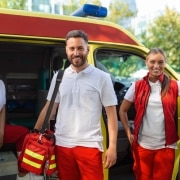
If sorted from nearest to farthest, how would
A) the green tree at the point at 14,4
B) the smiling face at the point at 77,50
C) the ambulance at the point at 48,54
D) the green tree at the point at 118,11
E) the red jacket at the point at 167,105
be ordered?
the smiling face at the point at 77,50
the red jacket at the point at 167,105
the ambulance at the point at 48,54
the green tree at the point at 14,4
the green tree at the point at 118,11

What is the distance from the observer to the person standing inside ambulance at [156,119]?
2.60m

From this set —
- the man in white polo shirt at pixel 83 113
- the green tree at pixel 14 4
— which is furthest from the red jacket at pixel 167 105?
the green tree at pixel 14 4

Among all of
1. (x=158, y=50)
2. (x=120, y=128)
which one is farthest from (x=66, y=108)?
(x=120, y=128)

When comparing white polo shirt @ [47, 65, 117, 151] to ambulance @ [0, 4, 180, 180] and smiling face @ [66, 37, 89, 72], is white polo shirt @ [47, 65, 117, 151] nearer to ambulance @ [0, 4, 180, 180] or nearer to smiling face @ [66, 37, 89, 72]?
smiling face @ [66, 37, 89, 72]

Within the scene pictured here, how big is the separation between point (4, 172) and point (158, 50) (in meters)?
1.70

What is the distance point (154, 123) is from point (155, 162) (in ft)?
1.12

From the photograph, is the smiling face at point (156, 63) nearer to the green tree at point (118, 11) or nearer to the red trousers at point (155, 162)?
the red trousers at point (155, 162)

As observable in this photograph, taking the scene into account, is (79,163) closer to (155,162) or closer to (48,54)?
(155,162)

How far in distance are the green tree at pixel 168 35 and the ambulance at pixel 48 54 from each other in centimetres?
1341

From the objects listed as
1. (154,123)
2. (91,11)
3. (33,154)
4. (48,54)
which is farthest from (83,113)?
(48,54)

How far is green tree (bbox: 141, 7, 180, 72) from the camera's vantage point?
1817 cm

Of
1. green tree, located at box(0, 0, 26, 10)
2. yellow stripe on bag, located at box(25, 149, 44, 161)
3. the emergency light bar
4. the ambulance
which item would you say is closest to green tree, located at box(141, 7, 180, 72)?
green tree, located at box(0, 0, 26, 10)

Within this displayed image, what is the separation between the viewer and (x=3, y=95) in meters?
2.67

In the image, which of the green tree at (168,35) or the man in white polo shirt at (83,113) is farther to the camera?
the green tree at (168,35)
